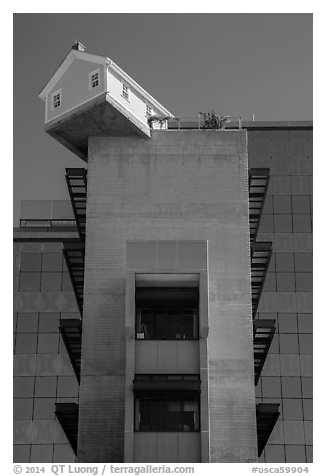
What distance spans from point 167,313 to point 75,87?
43.0ft

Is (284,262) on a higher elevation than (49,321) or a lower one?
higher

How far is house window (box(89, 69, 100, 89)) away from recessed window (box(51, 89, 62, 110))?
2255 millimetres

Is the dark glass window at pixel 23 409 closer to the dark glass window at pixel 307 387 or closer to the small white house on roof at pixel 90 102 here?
the dark glass window at pixel 307 387

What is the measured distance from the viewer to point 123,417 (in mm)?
45125

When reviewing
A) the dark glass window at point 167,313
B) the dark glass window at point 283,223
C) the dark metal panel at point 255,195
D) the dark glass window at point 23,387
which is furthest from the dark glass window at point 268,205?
the dark glass window at point 167,313

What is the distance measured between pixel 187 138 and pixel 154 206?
4.38 m

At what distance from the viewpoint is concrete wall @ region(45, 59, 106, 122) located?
49312mm

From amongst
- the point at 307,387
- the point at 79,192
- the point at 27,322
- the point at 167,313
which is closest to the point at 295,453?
the point at 307,387

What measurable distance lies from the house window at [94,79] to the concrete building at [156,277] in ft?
0.21

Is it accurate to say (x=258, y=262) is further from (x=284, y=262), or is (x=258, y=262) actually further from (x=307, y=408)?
(x=284, y=262)

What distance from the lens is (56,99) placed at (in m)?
51.2

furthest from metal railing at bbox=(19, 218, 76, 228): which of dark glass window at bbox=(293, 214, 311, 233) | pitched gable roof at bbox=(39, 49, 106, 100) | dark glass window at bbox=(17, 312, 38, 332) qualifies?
pitched gable roof at bbox=(39, 49, 106, 100)

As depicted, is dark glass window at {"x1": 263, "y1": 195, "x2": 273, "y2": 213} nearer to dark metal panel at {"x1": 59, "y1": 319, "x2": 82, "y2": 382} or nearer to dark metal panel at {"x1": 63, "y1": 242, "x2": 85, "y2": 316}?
dark metal panel at {"x1": 63, "y1": 242, "x2": 85, "y2": 316}
